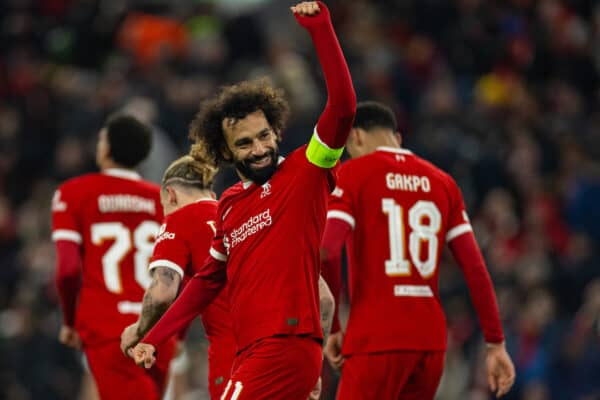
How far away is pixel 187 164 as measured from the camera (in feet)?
23.4

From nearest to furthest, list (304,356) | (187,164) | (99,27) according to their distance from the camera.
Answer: (304,356)
(187,164)
(99,27)

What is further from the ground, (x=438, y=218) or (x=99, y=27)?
(x=99, y=27)

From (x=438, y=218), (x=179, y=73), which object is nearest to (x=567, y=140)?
(x=179, y=73)

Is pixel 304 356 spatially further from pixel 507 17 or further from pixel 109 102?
pixel 507 17

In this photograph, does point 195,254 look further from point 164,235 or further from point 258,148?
point 258,148

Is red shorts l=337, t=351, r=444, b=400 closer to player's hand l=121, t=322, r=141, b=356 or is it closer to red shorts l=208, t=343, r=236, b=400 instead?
red shorts l=208, t=343, r=236, b=400

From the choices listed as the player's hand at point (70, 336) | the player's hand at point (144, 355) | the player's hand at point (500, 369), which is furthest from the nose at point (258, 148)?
the player's hand at point (70, 336)

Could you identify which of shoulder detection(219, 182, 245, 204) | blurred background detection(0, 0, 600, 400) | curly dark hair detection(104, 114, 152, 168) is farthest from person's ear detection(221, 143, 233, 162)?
blurred background detection(0, 0, 600, 400)

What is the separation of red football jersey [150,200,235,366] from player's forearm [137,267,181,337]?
2.1 inches

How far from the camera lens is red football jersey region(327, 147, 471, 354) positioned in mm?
7035

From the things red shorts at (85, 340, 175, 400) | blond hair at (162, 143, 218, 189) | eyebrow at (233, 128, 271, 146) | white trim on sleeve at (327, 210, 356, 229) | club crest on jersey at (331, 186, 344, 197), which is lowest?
red shorts at (85, 340, 175, 400)

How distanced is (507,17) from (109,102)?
5725 millimetres

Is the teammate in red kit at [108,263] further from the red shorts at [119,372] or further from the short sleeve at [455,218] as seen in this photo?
the short sleeve at [455,218]

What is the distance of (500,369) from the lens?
708cm
